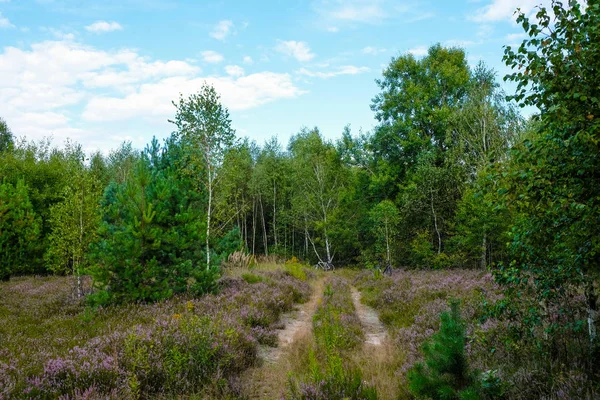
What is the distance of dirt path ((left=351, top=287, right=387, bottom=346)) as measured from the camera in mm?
8438

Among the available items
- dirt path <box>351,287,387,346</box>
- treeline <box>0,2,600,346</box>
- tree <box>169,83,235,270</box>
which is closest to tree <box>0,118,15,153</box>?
treeline <box>0,2,600,346</box>

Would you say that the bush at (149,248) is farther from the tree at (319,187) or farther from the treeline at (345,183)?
the tree at (319,187)

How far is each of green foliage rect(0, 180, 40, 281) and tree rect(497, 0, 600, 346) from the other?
22.6 metres

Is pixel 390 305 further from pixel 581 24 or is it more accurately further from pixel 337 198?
pixel 337 198

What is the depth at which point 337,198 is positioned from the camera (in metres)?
34.4

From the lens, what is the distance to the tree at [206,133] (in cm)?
1620

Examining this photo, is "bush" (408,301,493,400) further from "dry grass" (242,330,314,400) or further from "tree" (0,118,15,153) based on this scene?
"tree" (0,118,15,153)

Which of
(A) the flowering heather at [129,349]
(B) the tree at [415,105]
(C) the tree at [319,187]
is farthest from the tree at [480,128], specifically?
(A) the flowering heather at [129,349]

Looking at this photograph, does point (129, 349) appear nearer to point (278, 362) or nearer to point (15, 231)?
point (278, 362)

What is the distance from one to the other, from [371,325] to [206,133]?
11.2 meters

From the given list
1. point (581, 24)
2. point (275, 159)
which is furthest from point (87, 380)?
point (275, 159)

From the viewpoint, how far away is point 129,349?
18.4ft

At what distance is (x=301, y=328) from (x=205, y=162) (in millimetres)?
9806

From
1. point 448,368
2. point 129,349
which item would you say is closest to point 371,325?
point 448,368
